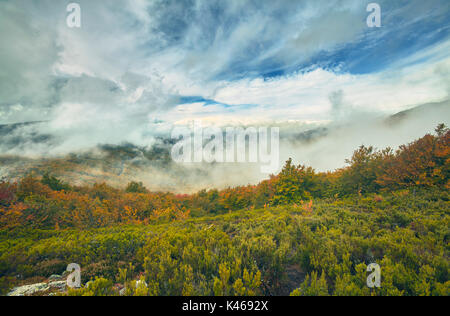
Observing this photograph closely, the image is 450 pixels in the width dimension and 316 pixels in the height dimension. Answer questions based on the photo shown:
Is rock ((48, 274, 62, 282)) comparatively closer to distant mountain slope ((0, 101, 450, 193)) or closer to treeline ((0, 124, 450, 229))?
treeline ((0, 124, 450, 229))

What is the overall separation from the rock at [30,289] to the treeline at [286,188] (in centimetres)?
912

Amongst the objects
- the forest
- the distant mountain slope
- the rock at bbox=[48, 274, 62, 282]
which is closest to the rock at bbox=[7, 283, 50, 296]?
the forest

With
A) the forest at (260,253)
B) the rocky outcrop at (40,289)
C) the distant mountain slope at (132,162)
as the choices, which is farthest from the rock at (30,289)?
the distant mountain slope at (132,162)

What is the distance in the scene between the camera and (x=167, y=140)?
132 m

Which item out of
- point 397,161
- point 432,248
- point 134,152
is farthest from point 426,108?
point 134,152

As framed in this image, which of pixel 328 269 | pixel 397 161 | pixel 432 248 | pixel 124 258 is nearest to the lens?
pixel 328 269

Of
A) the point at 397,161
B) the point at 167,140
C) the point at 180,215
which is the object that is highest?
the point at 167,140

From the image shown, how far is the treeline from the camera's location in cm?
1113

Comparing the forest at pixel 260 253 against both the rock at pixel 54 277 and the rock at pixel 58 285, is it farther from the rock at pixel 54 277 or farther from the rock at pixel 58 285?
the rock at pixel 58 285

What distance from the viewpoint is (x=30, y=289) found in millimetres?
3750

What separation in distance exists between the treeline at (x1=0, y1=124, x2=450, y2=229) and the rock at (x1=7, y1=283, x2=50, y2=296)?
9.12 meters
